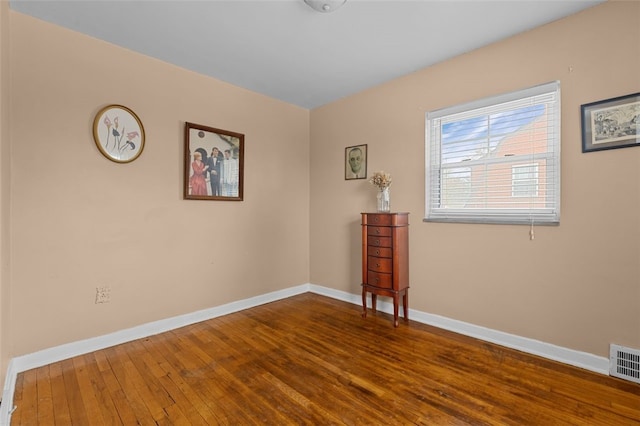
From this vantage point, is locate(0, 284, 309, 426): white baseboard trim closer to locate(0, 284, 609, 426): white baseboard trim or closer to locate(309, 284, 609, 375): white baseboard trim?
locate(0, 284, 609, 426): white baseboard trim

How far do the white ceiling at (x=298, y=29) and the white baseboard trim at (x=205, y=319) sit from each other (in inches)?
97.2

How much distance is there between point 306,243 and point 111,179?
2.39m

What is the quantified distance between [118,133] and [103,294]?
1365 mm

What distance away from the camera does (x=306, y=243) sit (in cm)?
416

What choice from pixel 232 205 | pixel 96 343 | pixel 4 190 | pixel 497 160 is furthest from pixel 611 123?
pixel 96 343

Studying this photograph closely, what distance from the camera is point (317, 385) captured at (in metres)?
1.92

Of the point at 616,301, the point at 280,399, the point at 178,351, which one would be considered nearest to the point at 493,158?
the point at 616,301

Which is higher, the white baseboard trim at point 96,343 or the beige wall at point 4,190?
the beige wall at point 4,190

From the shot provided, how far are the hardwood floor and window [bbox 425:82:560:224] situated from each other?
1147 millimetres

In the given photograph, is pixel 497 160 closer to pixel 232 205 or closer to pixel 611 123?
pixel 611 123

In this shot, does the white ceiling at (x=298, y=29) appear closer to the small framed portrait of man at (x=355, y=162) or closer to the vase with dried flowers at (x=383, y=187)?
the small framed portrait of man at (x=355, y=162)

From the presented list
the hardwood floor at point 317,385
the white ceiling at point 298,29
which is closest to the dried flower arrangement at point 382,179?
the white ceiling at point 298,29

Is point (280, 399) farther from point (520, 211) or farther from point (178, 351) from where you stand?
point (520, 211)

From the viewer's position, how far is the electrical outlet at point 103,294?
8.04 feet
